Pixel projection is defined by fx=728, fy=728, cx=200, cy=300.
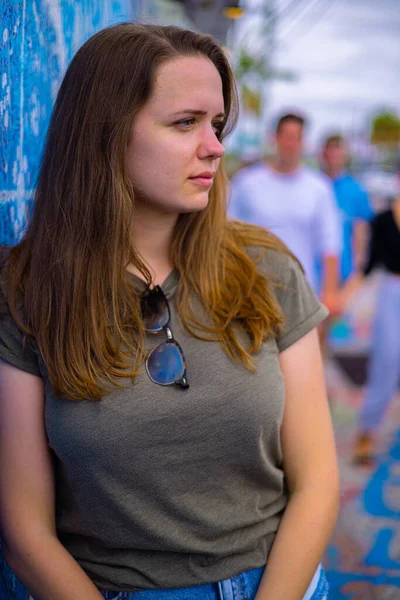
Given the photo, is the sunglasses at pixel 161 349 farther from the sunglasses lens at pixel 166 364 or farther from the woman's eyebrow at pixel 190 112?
the woman's eyebrow at pixel 190 112

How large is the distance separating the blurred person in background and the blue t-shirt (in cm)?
192

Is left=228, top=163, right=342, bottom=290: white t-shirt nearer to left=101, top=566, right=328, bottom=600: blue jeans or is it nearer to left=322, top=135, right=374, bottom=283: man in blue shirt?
left=322, top=135, right=374, bottom=283: man in blue shirt

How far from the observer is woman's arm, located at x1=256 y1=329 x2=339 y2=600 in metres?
1.55

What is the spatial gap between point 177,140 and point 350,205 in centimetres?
543

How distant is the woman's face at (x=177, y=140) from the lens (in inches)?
61.0

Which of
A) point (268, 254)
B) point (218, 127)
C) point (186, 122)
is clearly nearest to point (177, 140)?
point (186, 122)

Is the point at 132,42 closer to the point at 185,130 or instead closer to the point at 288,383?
the point at 185,130

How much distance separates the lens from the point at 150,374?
4.95 feet

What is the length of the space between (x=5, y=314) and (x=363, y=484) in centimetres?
319

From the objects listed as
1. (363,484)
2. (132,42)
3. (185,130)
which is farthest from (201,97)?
(363,484)

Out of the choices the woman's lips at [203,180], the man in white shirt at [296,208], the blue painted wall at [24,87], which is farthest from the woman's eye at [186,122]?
the man in white shirt at [296,208]

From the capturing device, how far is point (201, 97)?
1.58m

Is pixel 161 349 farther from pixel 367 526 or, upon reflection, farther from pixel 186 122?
pixel 367 526

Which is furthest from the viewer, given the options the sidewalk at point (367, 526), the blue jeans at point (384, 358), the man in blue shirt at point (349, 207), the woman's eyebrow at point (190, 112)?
the man in blue shirt at point (349, 207)
